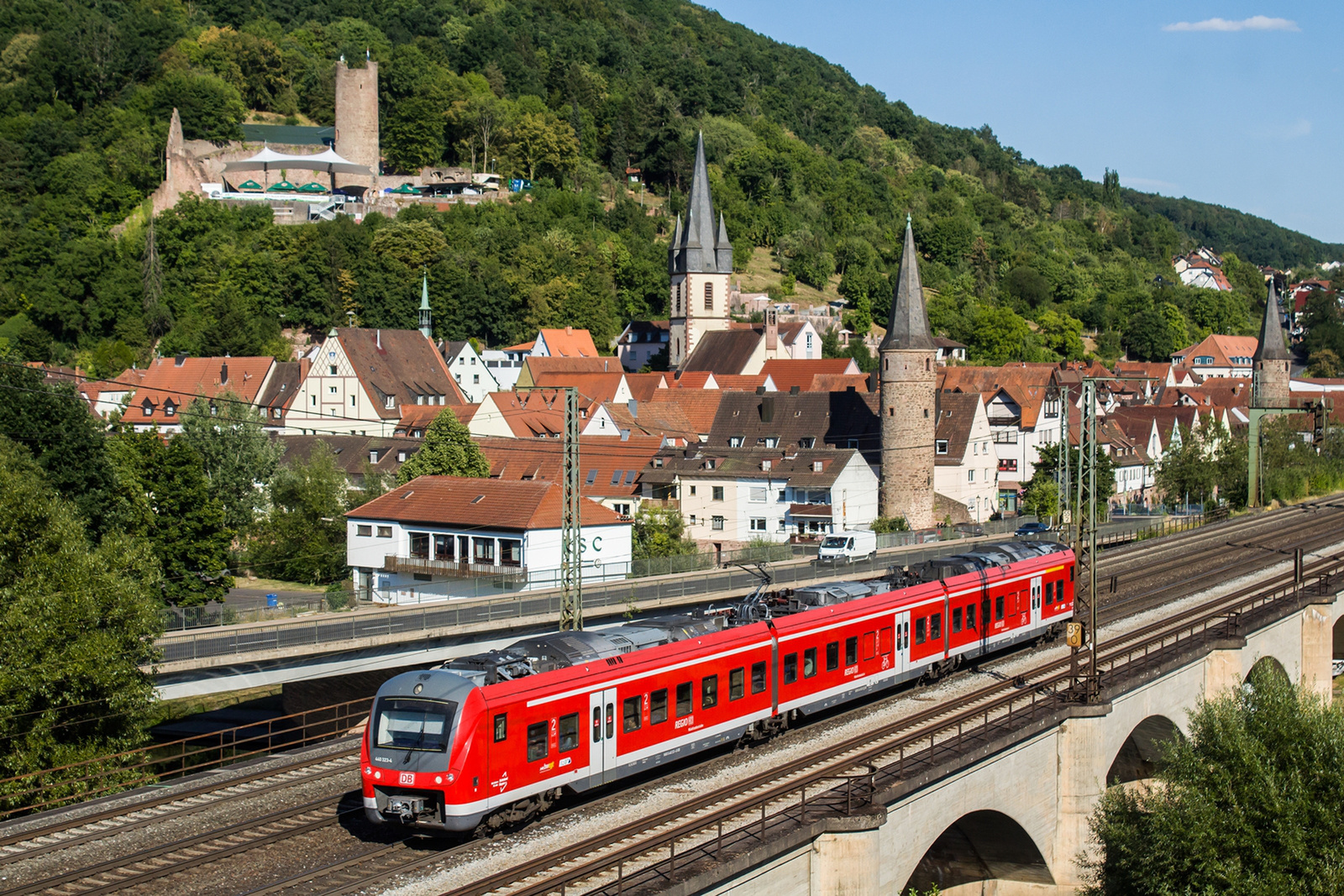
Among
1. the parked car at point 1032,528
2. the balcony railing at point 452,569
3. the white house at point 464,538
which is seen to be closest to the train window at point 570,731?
the white house at point 464,538

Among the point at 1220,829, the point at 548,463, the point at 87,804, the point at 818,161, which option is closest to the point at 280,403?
the point at 548,463

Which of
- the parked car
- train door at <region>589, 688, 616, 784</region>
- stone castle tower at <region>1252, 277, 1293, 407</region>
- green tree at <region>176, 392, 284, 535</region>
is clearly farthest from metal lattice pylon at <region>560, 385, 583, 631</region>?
stone castle tower at <region>1252, 277, 1293, 407</region>

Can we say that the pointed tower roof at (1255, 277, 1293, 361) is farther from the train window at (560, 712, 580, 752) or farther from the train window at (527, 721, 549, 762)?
the train window at (527, 721, 549, 762)

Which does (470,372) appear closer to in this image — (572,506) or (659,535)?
(659,535)

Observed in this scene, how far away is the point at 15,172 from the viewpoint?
125 metres

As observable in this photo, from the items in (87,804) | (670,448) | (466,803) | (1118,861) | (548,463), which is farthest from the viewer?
(670,448)

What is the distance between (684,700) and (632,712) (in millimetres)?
1261

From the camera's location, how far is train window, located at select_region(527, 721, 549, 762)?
1741cm

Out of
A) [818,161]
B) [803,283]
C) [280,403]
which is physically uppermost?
[818,161]

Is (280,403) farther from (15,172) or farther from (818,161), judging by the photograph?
(818,161)

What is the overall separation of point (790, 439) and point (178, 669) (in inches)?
1707

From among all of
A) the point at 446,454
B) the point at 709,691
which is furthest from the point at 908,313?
the point at 709,691

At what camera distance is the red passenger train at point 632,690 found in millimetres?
16656

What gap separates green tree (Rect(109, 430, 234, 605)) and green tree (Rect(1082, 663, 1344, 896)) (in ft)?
109
